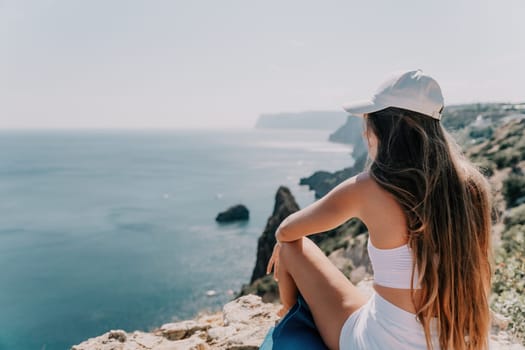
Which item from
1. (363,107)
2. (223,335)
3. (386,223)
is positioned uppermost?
(363,107)

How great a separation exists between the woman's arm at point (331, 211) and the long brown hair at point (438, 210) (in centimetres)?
10

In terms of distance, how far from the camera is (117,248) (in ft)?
117

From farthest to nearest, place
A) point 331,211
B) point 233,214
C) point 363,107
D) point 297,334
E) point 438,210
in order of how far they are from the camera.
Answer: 1. point 233,214
2. point 297,334
3. point 331,211
4. point 363,107
5. point 438,210

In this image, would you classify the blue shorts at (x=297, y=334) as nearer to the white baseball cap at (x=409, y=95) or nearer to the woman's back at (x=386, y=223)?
the woman's back at (x=386, y=223)

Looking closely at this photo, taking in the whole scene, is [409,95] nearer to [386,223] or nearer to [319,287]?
[386,223]

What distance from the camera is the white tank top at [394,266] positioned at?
1.53 metres

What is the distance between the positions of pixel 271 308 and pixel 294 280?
1789 mm

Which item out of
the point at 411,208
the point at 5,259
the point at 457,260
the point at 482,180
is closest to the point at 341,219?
the point at 411,208

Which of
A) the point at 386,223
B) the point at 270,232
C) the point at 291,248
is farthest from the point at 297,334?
the point at 270,232

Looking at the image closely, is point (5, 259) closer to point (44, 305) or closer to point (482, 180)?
point (44, 305)

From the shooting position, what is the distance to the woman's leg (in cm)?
194

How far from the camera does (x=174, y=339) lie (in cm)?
354

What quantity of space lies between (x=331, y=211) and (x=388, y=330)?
1.78 feet

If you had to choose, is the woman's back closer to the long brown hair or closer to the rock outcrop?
the long brown hair
